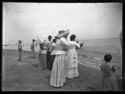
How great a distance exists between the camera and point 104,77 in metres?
3.24

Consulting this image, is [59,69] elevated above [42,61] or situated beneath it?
situated beneath

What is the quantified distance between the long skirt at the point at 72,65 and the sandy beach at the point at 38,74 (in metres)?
0.06

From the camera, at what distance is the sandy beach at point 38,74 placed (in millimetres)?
→ 3264

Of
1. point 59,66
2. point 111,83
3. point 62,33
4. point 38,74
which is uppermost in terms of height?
point 62,33

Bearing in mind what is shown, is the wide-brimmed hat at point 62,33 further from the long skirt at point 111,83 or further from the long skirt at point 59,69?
the long skirt at point 111,83

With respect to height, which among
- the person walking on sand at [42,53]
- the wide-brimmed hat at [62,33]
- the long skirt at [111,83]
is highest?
the wide-brimmed hat at [62,33]

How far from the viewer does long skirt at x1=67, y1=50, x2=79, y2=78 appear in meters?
3.28

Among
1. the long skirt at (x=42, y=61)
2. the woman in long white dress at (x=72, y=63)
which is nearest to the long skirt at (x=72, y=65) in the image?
the woman in long white dress at (x=72, y=63)

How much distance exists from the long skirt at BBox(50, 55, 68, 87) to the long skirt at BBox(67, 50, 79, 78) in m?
0.06

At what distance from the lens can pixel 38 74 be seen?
130 inches

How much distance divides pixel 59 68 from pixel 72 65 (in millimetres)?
205

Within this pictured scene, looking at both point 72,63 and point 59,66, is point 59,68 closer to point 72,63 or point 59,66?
point 59,66

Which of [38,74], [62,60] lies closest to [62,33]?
[62,60]

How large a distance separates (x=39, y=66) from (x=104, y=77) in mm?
1013
